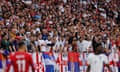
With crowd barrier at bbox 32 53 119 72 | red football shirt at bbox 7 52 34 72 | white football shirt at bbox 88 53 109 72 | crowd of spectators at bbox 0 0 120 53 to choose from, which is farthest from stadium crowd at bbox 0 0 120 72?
red football shirt at bbox 7 52 34 72

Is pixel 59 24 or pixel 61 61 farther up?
pixel 61 61

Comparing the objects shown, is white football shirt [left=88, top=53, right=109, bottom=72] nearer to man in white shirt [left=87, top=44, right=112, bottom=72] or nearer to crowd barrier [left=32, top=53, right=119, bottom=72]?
man in white shirt [left=87, top=44, right=112, bottom=72]

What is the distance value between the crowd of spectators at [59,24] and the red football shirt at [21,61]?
444 cm

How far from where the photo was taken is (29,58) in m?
10.6

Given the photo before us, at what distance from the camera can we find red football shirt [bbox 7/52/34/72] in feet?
34.3

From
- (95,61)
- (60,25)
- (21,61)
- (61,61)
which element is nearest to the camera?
(21,61)

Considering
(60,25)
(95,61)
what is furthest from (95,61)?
(60,25)

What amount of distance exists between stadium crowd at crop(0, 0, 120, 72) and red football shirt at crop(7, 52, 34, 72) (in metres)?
3.93

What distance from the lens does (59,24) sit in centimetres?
2177

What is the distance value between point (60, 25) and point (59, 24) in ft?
0.25

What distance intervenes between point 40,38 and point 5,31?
1582 millimetres

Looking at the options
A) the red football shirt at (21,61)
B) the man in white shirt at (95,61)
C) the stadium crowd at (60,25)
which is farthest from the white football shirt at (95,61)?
the stadium crowd at (60,25)

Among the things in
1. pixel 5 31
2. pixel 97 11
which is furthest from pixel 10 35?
pixel 97 11

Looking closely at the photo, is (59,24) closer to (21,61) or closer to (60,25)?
(60,25)
